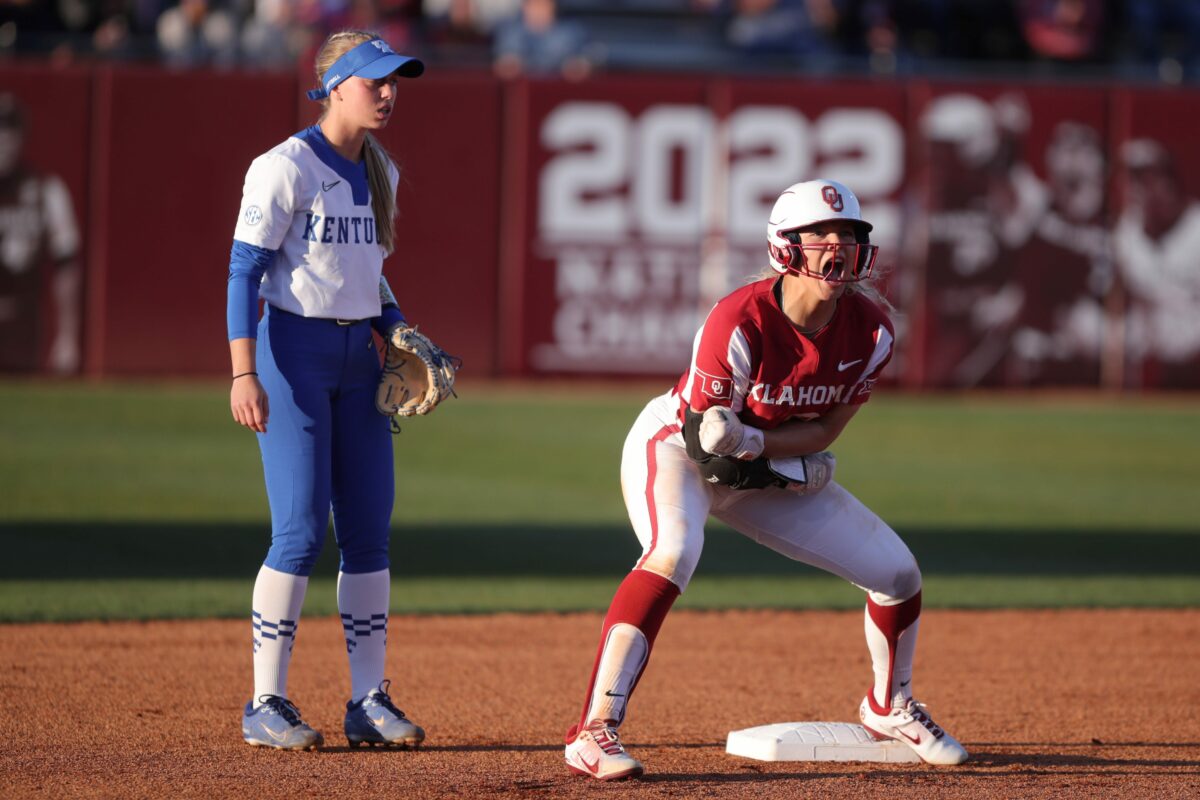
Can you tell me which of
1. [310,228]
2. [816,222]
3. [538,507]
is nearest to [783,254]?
[816,222]

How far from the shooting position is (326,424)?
5297mm

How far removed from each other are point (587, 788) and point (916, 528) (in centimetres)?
625

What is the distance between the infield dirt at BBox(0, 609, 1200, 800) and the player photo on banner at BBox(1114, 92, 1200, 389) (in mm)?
10377

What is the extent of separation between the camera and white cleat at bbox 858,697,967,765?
5.44m

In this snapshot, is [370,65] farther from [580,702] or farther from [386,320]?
[580,702]

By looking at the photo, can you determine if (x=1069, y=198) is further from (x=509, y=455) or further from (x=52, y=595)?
(x=52, y=595)

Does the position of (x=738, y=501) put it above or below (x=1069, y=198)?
below

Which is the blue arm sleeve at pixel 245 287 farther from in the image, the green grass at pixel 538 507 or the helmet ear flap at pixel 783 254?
the green grass at pixel 538 507

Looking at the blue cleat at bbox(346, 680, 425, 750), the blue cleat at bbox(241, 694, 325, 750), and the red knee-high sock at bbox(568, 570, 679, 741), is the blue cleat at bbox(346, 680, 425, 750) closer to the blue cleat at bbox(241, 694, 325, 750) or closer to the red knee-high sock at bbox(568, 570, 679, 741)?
the blue cleat at bbox(241, 694, 325, 750)

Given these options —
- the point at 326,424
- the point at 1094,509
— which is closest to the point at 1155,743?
the point at 326,424

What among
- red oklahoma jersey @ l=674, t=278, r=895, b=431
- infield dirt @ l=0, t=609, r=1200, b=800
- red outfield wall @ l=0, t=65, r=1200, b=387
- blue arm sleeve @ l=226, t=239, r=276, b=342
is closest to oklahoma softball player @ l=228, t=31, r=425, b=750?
blue arm sleeve @ l=226, t=239, r=276, b=342

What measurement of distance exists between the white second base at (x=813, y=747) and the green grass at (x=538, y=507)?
3.00 meters

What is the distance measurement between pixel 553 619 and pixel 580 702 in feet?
5.91

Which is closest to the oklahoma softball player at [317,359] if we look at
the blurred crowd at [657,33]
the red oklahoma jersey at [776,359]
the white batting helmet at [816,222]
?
the red oklahoma jersey at [776,359]
